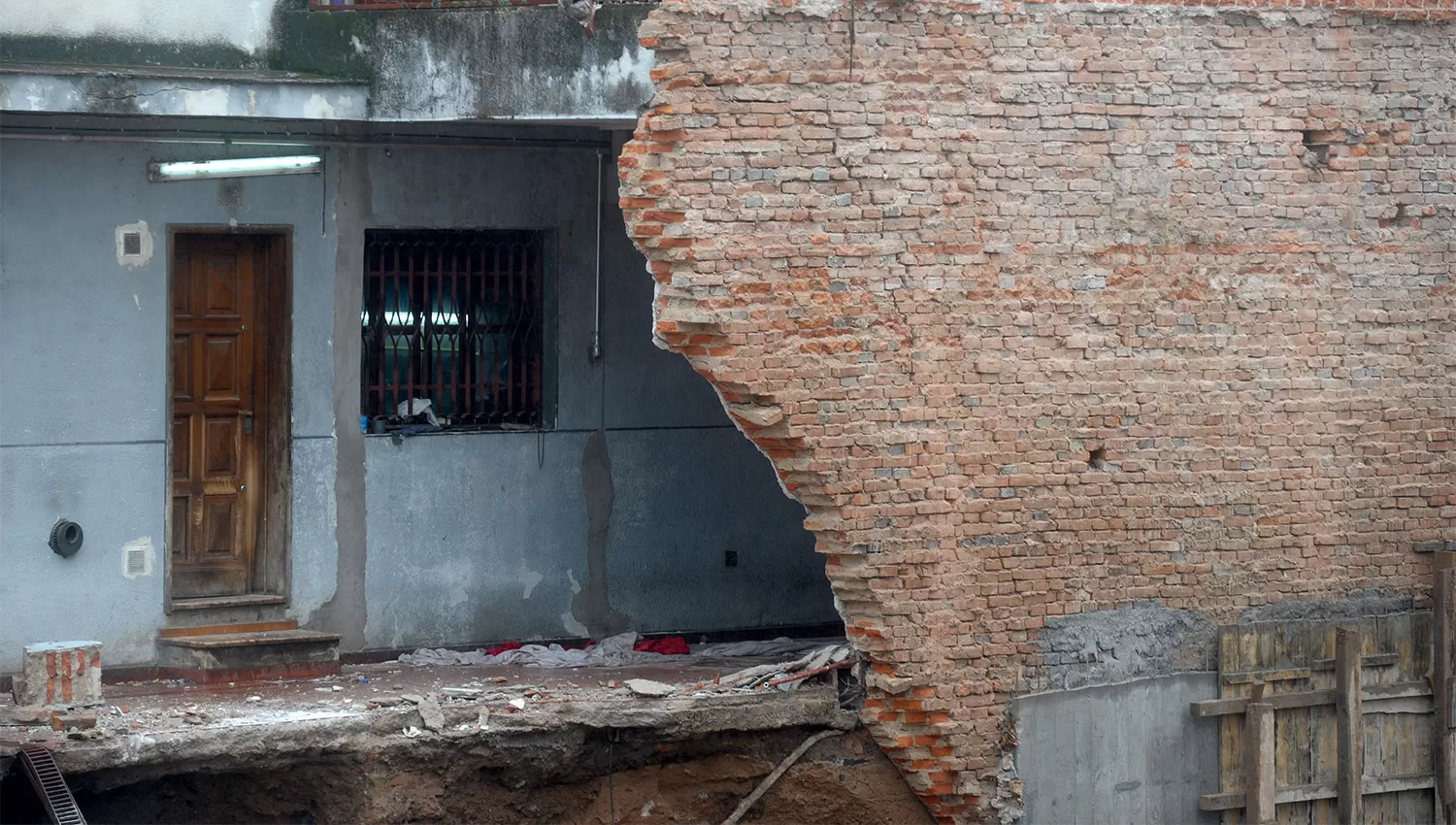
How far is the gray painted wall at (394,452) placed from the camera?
1015 centimetres

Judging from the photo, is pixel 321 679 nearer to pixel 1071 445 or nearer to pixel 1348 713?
pixel 1071 445

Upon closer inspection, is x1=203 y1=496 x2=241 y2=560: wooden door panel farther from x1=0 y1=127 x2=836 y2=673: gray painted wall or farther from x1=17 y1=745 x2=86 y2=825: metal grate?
x1=17 y1=745 x2=86 y2=825: metal grate

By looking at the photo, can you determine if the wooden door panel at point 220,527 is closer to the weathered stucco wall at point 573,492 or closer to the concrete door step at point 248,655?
the concrete door step at point 248,655

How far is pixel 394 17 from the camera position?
1038 cm

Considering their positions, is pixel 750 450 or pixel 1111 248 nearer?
pixel 1111 248

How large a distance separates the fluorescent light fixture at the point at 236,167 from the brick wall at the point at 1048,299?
244 cm

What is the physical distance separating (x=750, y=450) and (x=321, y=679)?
11.1 feet

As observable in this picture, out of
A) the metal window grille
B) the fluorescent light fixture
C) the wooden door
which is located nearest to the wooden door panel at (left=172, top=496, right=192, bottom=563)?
the wooden door

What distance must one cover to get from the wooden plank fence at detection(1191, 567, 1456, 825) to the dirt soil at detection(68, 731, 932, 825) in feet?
6.54

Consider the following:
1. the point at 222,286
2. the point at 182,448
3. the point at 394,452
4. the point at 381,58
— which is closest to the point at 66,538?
the point at 182,448

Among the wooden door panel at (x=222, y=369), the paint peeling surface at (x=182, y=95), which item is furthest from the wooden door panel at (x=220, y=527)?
the paint peeling surface at (x=182, y=95)

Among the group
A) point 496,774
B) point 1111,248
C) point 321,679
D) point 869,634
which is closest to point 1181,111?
point 1111,248

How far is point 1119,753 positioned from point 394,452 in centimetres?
486

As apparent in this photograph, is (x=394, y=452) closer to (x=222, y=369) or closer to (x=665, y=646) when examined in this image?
(x=222, y=369)
